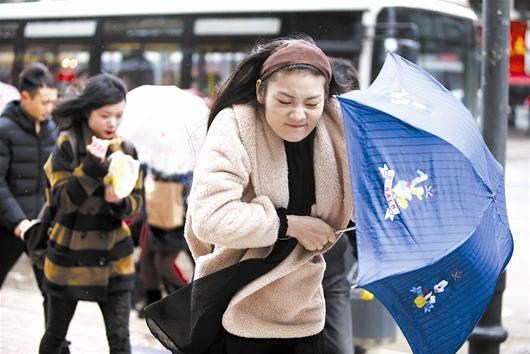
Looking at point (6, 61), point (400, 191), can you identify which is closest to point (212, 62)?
point (6, 61)

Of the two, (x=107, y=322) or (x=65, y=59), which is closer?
(x=107, y=322)

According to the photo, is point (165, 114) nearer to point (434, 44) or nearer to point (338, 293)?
point (338, 293)

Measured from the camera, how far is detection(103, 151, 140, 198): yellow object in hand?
16.1 ft

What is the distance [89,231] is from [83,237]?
4 cm

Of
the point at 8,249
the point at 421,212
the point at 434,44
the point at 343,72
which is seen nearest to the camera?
the point at 421,212

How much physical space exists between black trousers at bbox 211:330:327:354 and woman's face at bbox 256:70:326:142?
26.9 inches

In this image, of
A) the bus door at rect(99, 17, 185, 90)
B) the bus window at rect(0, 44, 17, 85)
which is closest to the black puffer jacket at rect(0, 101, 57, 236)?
the bus door at rect(99, 17, 185, 90)

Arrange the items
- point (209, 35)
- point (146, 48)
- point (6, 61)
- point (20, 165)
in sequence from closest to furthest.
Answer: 1. point (20, 165)
2. point (209, 35)
3. point (146, 48)
4. point (6, 61)

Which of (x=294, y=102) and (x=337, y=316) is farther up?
(x=294, y=102)

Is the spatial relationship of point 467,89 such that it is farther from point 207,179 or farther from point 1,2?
point 207,179

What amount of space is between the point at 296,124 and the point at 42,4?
11889 mm

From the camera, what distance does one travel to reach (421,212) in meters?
3.06

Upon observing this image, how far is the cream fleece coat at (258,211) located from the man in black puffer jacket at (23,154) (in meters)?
2.85

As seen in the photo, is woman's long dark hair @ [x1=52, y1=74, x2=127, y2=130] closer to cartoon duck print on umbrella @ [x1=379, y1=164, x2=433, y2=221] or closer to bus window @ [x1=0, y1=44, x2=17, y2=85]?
cartoon duck print on umbrella @ [x1=379, y1=164, x2=433, y2=221]
